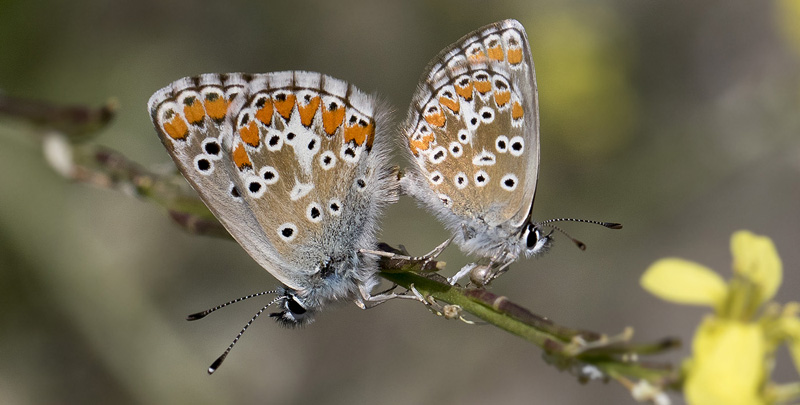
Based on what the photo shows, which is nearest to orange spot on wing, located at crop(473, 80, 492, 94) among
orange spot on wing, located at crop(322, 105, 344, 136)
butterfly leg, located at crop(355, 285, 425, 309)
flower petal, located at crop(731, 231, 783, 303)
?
orange spot on wing, located at crop(322, 105, 344, 136)

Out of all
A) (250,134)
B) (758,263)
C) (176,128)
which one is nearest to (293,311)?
(250,134)

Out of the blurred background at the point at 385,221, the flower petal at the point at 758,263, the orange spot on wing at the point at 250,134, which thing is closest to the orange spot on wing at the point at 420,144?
the orange spot on wing at the point at 250,134

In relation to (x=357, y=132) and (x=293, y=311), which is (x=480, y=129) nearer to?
(x=357, y=132)

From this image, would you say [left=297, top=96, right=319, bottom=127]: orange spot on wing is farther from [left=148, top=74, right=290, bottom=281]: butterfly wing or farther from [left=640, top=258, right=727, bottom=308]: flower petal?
[left=640, top=258, right=727, bottom=308]: flower petal

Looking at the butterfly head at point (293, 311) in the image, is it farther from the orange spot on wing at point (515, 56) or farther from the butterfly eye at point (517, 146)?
the orange spot on wing at point (515, 56)

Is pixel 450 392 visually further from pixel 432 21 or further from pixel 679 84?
Answer: pixel 679 84

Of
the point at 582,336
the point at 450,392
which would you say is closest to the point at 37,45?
the point at 450,392
